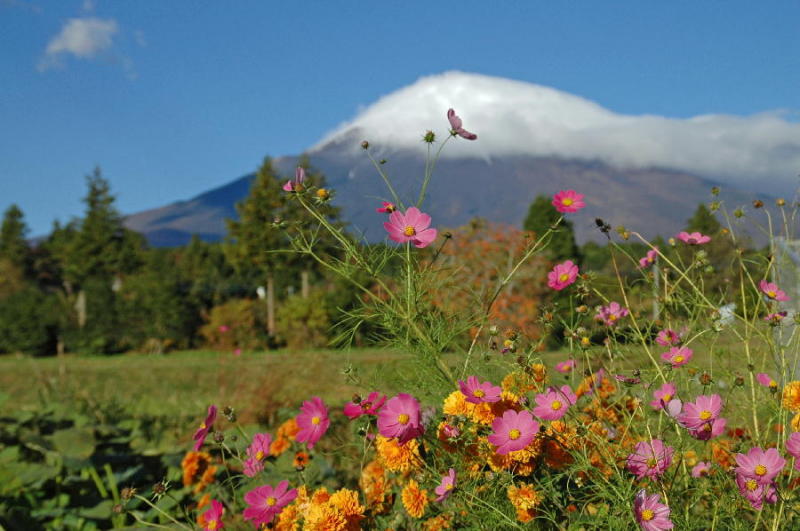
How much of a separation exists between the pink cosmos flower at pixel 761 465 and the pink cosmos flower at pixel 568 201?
624 millimetres

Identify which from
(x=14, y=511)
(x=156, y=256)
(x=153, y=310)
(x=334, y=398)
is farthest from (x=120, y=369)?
(x=156, y=256)

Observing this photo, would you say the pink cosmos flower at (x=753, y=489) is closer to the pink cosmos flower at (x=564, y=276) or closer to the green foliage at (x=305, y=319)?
the pink cosmos flower at (x=564, y=276)

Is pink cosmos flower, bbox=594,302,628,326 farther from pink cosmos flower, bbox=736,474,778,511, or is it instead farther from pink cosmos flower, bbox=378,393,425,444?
pink cosmos flower, bbox=378,393,425,444

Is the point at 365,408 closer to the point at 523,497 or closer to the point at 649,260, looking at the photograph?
the point at 523,497

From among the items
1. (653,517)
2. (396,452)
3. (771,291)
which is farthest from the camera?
(771,291)

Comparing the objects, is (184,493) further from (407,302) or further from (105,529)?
(407,302)

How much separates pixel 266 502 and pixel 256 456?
0.36ft

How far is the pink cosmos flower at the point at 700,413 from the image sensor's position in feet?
4.08

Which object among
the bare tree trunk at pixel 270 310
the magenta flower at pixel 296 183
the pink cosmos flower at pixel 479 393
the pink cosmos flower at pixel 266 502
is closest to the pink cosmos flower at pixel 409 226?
the magenta flower at pixel 296 183

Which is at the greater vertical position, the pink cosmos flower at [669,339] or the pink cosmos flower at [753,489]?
the pink cosmos flower at [669,339]

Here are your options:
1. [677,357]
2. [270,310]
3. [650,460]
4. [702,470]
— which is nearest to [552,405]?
[650,460]

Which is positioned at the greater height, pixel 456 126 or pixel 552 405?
pixel 456 126

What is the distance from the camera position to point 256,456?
1.47 meters

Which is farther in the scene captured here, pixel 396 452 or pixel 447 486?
pixel 396 452
